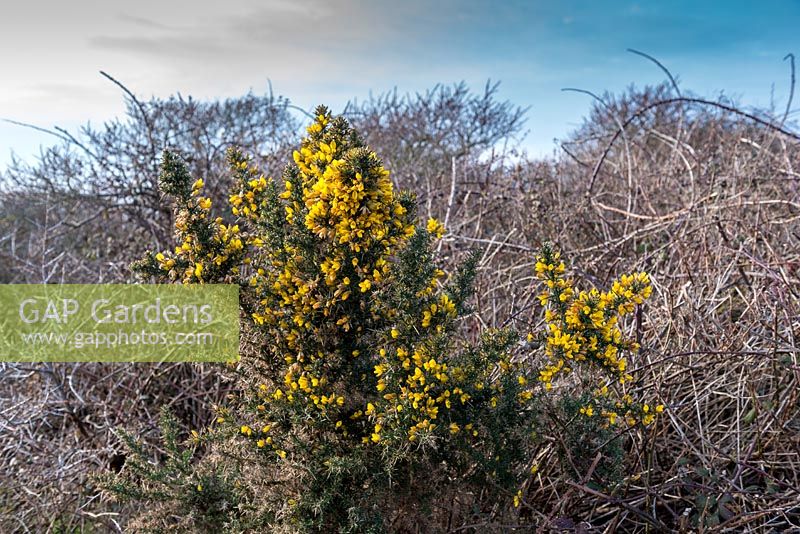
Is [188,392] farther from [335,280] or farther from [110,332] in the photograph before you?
[335,280]

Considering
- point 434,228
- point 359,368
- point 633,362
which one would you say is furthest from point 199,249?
point 633,362

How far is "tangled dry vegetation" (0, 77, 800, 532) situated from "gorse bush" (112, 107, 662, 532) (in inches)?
8.2

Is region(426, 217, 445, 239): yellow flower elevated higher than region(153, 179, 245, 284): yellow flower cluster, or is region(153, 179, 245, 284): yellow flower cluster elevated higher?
region(426, 217, 445, 239): yellow flower

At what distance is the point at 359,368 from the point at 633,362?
1537 mm

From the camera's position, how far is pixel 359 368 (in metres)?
2.51

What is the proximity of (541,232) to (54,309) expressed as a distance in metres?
3.16

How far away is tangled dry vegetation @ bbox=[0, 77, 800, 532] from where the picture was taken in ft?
9.32

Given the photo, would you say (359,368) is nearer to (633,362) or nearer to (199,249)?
(199,249)

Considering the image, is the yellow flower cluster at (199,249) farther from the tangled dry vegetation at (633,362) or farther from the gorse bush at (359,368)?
the tangled dry vegetation at (633,362)

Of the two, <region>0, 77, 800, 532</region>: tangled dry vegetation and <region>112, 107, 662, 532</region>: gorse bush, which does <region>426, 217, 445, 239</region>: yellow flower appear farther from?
<region>0, 77, 800, 532</region>: tangled dry vegetation

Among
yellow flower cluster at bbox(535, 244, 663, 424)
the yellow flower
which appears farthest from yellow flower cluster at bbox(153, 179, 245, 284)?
yellow flower cluster at bbox(535, 244, 663, 424)

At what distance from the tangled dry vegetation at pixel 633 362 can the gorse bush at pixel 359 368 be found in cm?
21

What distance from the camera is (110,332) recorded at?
13.8 ft

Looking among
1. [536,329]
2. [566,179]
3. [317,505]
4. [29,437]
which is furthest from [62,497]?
[566,179]
